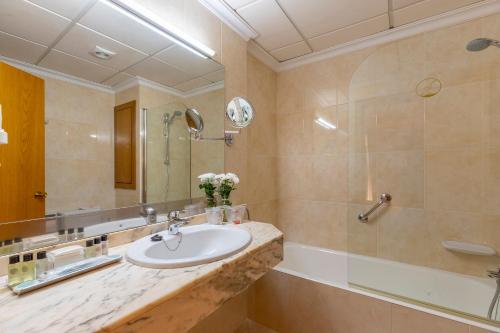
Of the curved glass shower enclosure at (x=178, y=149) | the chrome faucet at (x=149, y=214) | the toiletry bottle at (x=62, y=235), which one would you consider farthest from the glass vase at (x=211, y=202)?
the toiletry bottle at (x=62, y=235)

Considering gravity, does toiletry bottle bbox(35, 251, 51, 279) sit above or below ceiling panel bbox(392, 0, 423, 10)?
below

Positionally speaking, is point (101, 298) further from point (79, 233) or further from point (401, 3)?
point (401, 3)

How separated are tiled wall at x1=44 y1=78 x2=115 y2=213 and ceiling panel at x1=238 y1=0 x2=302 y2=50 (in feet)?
3.67

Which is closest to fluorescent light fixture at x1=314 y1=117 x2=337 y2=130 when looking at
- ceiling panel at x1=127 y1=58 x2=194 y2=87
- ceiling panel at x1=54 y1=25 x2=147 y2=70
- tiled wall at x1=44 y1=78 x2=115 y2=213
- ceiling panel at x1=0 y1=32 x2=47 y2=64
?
ceiling panel at x1=127 y1=58 x2=194 y2=87

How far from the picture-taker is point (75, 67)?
99 centimetres

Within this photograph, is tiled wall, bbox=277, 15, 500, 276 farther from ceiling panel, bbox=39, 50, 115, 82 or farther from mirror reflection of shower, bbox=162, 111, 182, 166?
ceiling panel, bbox=39, 50, 115, 82

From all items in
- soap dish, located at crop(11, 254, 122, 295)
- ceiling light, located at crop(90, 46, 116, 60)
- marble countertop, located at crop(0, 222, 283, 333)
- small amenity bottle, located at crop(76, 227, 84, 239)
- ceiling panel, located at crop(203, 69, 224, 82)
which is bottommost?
Result: marble countertop, located at crop(0, 222, 283, 333)

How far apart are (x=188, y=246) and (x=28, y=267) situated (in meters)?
0.60

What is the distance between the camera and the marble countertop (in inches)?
20.4

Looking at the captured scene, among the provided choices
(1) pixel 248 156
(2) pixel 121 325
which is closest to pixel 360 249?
(1) pixel 248 156

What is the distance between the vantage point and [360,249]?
1965mm

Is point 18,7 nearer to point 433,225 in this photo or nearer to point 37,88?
point 37,88

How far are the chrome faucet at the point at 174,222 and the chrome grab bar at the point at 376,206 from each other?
4.68ft

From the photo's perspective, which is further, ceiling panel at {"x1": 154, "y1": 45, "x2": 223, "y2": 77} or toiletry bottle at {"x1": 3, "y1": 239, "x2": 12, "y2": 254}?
ceiling panel at {"x1": 154, "y1": 45, "x2": 223, "y2": 77}
